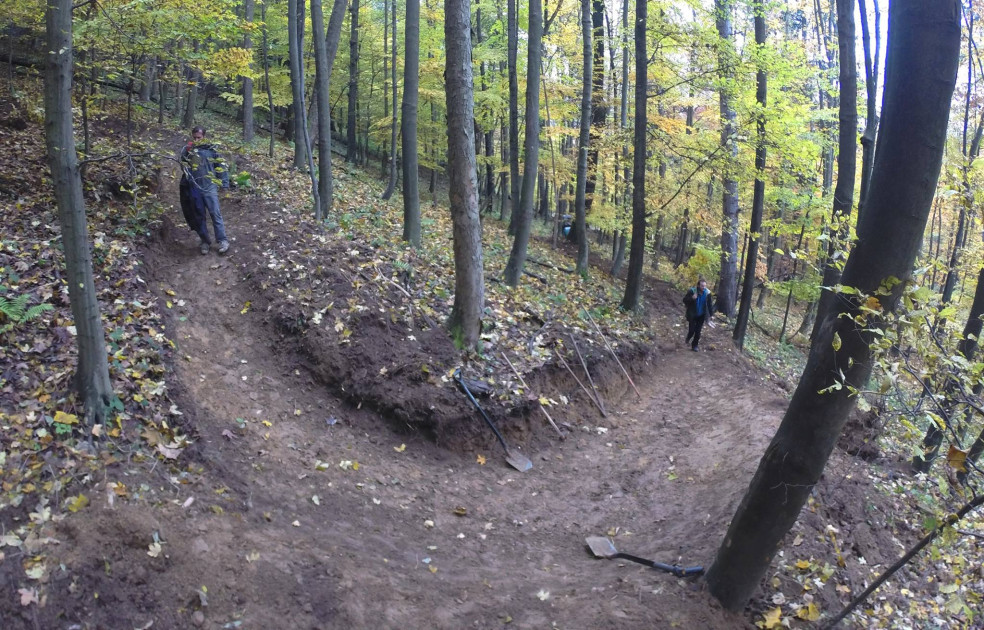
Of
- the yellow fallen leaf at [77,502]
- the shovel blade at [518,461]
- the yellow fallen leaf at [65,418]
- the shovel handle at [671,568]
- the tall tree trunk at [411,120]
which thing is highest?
the tall tree trunk at [411,120]

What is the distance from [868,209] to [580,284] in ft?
36.1

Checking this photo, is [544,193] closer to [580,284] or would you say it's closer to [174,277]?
[580,284]

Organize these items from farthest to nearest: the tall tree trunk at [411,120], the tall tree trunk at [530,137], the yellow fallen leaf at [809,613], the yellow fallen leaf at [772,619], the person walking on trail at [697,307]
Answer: the person walking on trail at [697,307] → the tall tree trunk at [530,137] → the tall tree trunk at [411,120] → the yellow fallen leaf at [772,619] → the yellow fallen leaf at [809,613]

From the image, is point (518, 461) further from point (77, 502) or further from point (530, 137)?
point (530, 137)

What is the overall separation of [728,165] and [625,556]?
10.7 meters

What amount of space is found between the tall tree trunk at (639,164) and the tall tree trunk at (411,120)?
15.8ft

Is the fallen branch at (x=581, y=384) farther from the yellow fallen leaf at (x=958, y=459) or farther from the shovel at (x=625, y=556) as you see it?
the yellow fallen leaf at (x=958, y=459)

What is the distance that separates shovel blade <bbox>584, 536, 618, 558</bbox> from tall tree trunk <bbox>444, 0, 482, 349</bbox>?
3.50 metres

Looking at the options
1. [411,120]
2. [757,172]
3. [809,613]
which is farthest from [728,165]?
[809,613]

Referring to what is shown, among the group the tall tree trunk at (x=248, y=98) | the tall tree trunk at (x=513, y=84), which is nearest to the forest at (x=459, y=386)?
the tall tree trunk at (x=513, y=84)

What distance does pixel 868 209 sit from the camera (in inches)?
149

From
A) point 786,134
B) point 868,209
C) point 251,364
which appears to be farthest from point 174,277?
point 786,134

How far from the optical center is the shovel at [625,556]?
5.25 meters

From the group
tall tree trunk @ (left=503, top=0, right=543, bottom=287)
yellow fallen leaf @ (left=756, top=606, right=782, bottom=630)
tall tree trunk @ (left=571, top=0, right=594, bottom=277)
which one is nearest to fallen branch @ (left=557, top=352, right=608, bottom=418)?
tall tree trunk @ (left=503, top=0, right=543, bottom=287)
